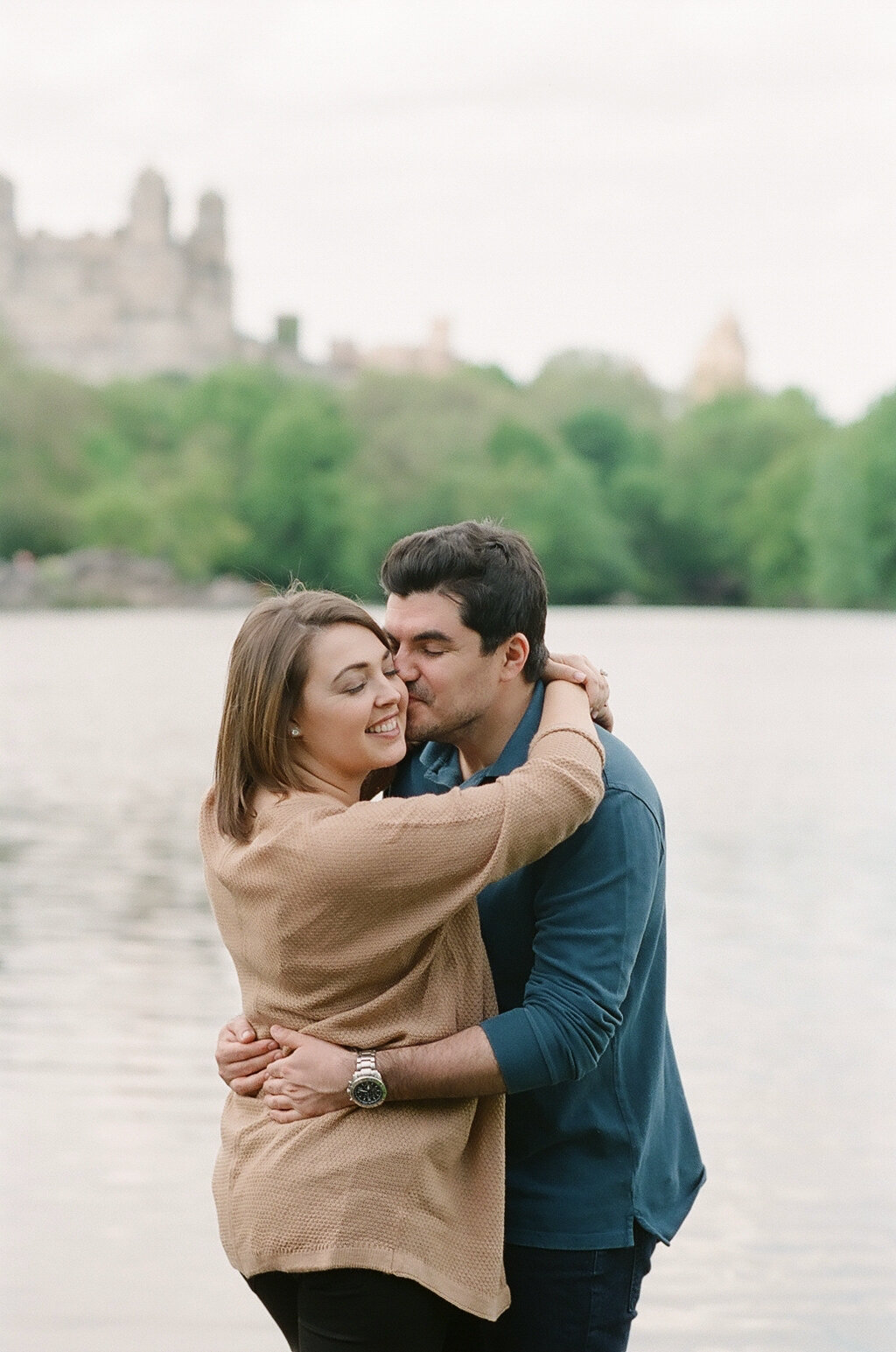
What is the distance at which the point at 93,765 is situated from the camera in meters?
14.9

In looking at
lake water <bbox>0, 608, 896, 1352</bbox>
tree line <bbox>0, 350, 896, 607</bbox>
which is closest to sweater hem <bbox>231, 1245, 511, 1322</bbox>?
lake water <bbox>0, 608, 896, 1352</bbox>

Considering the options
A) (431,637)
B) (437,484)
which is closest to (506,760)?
(431,637)

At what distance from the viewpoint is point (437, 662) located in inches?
90.0

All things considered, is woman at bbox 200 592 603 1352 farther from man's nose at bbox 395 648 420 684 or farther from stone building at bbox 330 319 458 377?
stone building at bbox 330 319 458 377

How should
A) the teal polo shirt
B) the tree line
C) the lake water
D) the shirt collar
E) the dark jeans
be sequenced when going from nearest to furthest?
the teal polo shirt < the dark jeans < the shirt collar < the lake water < the tree line

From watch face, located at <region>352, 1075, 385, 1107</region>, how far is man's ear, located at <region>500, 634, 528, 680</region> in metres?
0.54

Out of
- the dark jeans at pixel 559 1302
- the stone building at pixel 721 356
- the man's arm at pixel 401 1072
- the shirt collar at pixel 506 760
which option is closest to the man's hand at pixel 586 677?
the shirt collar at pixel 506 760

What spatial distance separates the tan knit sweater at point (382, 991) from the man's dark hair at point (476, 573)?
218 mm

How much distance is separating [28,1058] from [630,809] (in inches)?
151

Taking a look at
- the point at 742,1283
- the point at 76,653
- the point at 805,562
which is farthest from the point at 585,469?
the point at 742,1283

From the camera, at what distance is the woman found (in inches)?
A: 79.7

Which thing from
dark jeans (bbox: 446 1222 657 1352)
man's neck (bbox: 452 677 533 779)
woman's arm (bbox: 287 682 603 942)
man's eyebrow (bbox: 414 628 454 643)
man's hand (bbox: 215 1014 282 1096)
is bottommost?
dark jeans (bbox: 446 1222 657 1352)

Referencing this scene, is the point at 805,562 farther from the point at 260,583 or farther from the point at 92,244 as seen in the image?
the point at 260,583

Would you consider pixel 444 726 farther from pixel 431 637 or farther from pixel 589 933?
pixel 589 933
